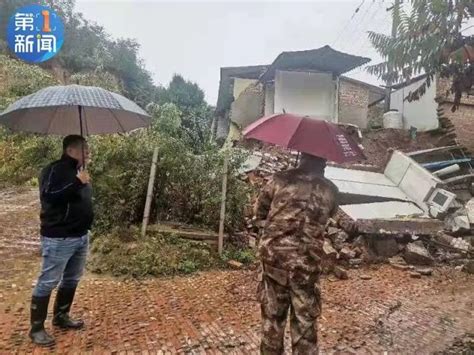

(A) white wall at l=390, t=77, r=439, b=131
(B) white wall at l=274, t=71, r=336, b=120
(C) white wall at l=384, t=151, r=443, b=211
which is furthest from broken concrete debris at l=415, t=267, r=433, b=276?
(B) white wall at l=274, t=71, r=336, b=120

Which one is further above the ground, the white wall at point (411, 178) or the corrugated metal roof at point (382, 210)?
the white wall at point (411, 178)

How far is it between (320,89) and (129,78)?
13.8m

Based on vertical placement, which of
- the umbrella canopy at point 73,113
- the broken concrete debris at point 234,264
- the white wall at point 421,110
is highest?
the white wall at point 421,110

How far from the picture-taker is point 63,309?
11.6ft

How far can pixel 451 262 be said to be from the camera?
280 inches

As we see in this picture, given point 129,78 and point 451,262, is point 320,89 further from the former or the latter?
point 129,78

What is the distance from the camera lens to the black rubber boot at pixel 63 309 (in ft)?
11.5

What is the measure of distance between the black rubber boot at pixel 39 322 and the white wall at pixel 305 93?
1220 centimetres

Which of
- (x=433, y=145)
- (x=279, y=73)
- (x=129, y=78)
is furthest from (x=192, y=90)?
(x=433, y=145)

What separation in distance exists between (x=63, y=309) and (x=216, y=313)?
1587 millimetres

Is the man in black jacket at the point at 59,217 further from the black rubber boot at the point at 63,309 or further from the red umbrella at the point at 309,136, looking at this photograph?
the red umbrella at the point at 309,136

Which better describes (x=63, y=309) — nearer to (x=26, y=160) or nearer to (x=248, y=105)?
(x=26, y=160)

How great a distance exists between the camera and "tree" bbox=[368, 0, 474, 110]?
3.34m

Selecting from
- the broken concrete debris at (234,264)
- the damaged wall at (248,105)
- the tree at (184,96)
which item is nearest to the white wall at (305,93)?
the damaged wall at (248,105)
